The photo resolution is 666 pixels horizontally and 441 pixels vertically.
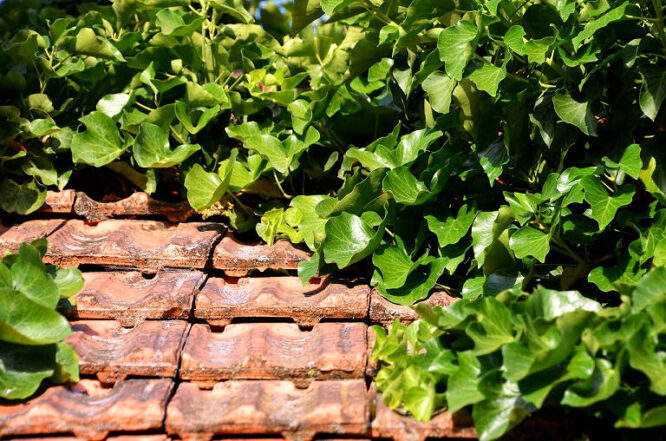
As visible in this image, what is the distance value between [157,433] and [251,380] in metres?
0.25

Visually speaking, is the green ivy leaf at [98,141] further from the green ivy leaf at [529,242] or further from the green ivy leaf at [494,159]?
the green ivy leaf at [529,242]

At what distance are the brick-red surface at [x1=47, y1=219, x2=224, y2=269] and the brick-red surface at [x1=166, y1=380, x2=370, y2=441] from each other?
1.69 feet

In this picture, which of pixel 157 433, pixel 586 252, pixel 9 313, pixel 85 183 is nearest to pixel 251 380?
pixel 157 433

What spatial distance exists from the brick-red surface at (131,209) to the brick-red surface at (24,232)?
85mm

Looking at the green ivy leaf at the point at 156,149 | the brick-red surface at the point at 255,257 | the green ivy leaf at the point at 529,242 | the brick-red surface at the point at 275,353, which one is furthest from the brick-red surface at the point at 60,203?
the green ivy leaf at the point at 529,242

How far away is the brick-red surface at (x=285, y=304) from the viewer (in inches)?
81.9

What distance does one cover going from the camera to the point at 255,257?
2260 millimetres

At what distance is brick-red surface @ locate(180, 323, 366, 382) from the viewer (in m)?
1.88

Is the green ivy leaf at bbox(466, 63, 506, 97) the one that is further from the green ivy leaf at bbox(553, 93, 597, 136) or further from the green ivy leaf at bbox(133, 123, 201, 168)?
the green ivy leaf at bbox(133, 123, 201, 168)

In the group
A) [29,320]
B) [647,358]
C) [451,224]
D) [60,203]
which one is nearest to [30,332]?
[29,320]

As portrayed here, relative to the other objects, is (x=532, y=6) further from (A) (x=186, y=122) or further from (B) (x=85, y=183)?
(B) (x=85, y=183)

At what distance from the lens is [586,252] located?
1994 mm

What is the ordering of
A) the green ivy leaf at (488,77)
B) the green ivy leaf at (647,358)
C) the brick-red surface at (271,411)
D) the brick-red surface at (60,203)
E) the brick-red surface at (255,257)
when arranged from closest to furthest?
the green ivy leaf at (647,358)
the brick-red surface at (271,411)
the green ivy leaf at (488,77)
the brick-red surface at (255,257)
the brick-red surface at (60,203)

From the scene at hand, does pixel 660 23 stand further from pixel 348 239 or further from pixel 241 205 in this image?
pixel 241 205
